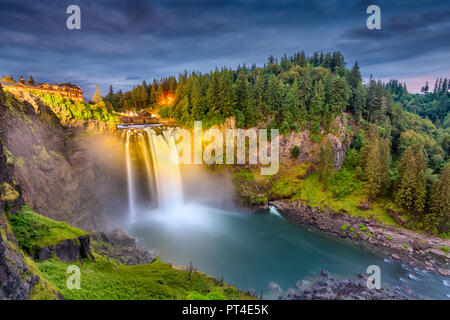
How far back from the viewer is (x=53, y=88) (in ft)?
95.1

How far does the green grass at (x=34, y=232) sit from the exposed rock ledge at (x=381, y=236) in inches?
1122

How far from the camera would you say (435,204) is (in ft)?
89.5

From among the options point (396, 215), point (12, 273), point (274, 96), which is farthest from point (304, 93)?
point (12, 273)

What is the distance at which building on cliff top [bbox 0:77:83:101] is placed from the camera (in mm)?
26172

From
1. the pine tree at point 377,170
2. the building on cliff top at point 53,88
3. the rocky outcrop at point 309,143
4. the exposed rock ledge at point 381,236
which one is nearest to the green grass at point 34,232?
the building on cliff top at point 53,88

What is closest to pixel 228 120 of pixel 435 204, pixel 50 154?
pixel 50 154

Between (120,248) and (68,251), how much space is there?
10191mm

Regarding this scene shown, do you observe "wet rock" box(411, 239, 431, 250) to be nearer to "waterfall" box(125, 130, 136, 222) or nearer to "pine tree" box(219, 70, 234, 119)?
"pine tree" box(219, 70, 234, 119)

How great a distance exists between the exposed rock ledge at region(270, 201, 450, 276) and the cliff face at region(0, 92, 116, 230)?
27590 mm

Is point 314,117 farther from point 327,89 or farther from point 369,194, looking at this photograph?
point 369,194

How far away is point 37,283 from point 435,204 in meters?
37.7

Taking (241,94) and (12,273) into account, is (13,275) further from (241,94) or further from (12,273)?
(241,94)

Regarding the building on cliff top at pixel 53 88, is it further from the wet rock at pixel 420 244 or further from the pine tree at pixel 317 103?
the wet rock at pixel 420 244
